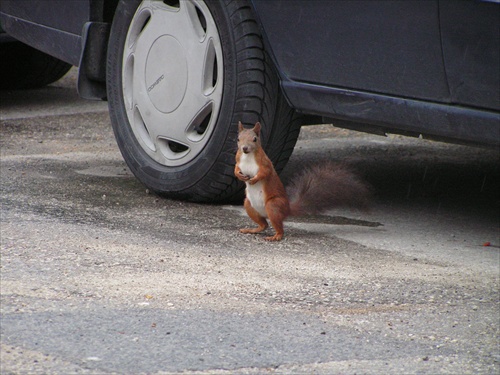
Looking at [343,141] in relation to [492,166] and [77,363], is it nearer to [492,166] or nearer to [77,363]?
[492,166]

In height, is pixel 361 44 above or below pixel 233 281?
above

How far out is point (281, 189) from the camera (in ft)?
14.8

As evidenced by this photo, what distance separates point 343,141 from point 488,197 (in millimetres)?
1825

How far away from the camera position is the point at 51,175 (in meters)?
5.42

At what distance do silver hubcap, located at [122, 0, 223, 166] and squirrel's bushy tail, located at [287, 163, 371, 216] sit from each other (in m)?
0.56

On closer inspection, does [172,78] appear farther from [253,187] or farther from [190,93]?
[253,187]

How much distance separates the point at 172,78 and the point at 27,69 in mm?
4445

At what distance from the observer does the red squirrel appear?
4410 millimetres

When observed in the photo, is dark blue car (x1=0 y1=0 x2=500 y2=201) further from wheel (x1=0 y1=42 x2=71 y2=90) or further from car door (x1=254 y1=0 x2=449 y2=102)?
wheel (x1=0 y1=42 x2=71 y2=90)

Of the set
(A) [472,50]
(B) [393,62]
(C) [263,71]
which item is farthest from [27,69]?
(A) [472,50]

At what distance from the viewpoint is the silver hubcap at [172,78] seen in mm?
4816

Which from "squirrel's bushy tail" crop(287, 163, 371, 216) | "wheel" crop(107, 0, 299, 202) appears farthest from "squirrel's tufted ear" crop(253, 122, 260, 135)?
"squirrel's bushy tail" crop(287, 163, 371, 216)

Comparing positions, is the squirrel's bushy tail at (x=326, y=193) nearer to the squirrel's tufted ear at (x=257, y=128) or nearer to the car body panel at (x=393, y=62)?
the car body panel at (x=393, y=62)

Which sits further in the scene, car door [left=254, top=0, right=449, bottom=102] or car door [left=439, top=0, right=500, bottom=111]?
car door [left=254, top=0, right=449, bottom=102]
